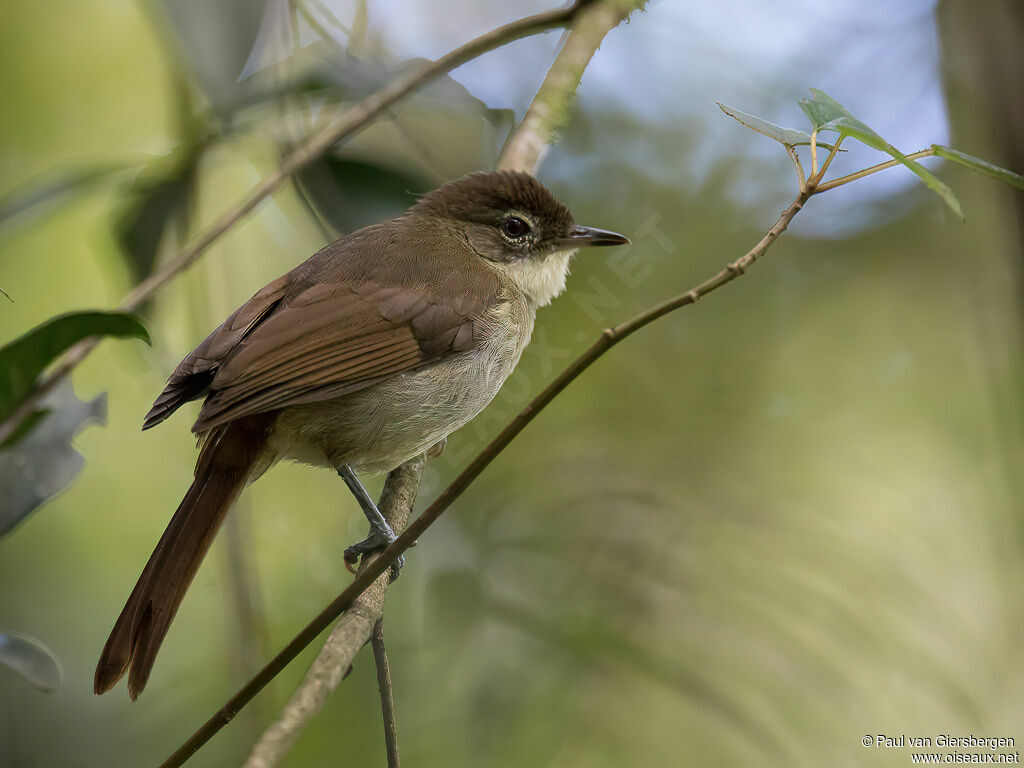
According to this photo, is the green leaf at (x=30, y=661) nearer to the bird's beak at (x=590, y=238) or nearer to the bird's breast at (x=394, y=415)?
the bird's breast at (x=394, y=415)

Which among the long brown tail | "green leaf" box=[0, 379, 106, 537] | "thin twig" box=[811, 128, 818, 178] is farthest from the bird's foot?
"thin twig" box=[811, 128, 818, 178]

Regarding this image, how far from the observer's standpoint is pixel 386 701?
6.83ft

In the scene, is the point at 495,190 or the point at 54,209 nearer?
the point at 54,209

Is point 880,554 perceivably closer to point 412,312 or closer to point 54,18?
point 412,312

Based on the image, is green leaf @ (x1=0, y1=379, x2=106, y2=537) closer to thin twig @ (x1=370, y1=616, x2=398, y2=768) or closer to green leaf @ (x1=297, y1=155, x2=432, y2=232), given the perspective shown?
thin twig @ (x1=370, y1=616, x2=398, y2=768)

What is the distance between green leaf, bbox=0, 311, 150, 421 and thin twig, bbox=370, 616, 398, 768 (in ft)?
3.07

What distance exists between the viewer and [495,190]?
333 cm

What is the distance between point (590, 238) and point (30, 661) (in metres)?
2.29

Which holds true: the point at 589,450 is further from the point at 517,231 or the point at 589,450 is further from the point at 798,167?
the point at 798,167

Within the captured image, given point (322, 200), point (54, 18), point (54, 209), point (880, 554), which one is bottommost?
point (880, 554)

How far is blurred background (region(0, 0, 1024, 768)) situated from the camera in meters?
3.22

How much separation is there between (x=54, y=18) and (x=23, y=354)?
4.49m

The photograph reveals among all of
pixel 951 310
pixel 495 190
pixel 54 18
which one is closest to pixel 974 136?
pixel 951 310

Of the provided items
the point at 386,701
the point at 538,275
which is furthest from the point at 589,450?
the point at 386,701
